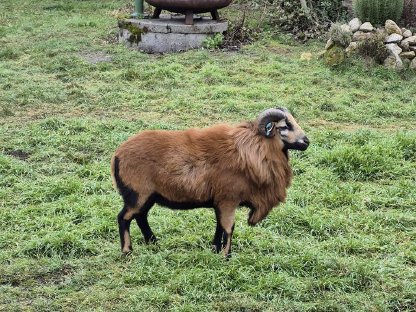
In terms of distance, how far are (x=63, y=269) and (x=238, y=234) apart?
148 centimetres

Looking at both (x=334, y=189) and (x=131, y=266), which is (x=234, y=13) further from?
(x=131, y=266)

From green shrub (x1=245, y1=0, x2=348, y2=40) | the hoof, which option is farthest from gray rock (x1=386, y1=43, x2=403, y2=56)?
the hoof

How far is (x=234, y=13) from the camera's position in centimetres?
1681

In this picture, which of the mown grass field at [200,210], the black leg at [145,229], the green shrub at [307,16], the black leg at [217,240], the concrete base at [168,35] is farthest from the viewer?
the green shrub at [307,16]

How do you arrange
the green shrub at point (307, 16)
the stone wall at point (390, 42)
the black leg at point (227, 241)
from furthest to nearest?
the green shrub at point (307, 16) → the stone wall at point (390, 42) → the black leg at point (227, 241)

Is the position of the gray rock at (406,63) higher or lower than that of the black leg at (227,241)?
higher

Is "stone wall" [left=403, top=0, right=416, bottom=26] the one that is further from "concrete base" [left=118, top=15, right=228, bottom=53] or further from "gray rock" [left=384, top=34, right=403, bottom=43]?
"concrete base" [left=118, top=15, right=228, bottom=53]

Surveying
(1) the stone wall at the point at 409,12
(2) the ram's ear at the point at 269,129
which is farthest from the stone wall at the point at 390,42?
(2) the ram's ear at the point at 269,129

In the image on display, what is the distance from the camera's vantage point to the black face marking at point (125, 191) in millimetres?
5121

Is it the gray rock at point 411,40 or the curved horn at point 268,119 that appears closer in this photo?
the curved horn at point 268,119

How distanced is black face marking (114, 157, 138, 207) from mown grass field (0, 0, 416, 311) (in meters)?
0.46

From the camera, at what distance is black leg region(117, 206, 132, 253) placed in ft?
17.2

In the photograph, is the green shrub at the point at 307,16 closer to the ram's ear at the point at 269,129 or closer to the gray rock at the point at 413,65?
the gray rock at the point at 413,65

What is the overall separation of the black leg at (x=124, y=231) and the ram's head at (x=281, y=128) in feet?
4.07
